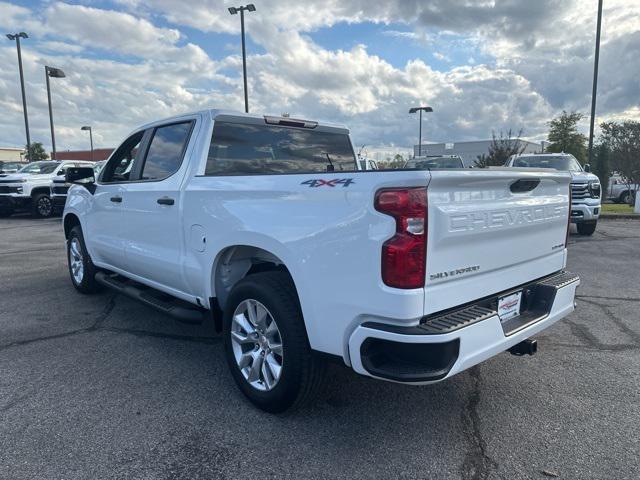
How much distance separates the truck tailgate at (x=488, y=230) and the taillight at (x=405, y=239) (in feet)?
0.16

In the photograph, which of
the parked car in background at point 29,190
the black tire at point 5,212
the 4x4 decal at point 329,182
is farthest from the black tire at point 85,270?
the black tire at point 5,212

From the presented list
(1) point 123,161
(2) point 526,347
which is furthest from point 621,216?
(1) point 123,161

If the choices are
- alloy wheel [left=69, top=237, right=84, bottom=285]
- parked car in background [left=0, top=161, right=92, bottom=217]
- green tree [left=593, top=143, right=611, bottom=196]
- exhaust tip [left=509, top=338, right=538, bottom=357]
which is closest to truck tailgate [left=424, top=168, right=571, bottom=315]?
exhaust tip [left=509, top=338, right=538, bottom=357]

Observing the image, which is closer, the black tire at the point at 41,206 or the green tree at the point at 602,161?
the black tire at the point at 41,206

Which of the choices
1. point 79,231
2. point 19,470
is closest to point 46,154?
point 79,231

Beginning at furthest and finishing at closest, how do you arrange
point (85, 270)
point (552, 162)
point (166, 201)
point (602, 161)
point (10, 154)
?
point (10, 154) < point (602, 161) < point (552, 162) < point (85, 270) < point (166, 201)

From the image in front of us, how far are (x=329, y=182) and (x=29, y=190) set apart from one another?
55.5 ft

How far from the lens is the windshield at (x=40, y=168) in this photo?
17097mm

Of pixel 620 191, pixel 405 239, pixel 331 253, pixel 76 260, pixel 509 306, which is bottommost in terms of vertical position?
pixel 620 191

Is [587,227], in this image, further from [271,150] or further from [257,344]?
[257,344]

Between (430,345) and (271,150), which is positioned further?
(271,150)

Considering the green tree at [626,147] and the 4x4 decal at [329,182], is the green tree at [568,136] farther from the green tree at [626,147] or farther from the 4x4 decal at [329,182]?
the 4x4 decal at [329,182]

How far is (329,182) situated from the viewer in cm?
265

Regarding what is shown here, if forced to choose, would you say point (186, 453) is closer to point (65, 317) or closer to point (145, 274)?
point (145, 274)
